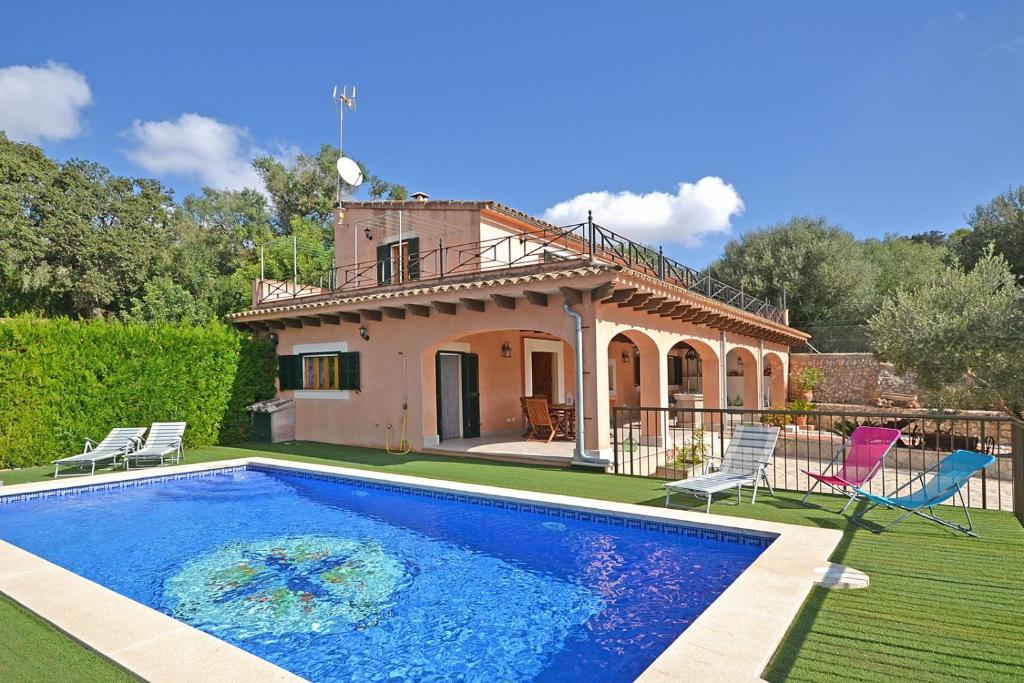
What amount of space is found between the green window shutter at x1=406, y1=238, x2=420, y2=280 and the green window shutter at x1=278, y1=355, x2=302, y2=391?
3.92 metres

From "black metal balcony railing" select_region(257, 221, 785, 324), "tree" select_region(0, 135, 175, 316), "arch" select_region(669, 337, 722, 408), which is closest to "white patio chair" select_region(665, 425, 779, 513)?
"black metal balcony railing" select_region(257, 221, 785, 324)

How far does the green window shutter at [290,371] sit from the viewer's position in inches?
615

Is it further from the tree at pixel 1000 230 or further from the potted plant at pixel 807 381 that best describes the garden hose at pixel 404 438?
the tree at pixel 1000 230

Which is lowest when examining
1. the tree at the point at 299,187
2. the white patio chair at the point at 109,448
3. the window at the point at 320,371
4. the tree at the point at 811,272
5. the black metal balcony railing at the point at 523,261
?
the white patio chair at the point at 109,448

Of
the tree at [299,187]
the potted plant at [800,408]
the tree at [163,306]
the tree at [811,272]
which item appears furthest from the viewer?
the tree at [299,187]

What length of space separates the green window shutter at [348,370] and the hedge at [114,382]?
9.97 ft

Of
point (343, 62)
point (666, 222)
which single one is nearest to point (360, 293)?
point (343, 62)

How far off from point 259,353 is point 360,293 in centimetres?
447

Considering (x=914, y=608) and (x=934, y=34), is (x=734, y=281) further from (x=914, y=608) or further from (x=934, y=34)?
(x=914, y=608)

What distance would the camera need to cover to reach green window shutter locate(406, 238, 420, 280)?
15.9 meters

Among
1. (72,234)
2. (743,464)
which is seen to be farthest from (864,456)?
(72,234)

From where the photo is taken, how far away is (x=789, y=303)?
3036cm

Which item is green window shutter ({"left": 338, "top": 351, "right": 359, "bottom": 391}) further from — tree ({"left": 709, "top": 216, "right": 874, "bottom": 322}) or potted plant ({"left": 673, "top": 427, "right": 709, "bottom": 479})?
tree ({"left": 709, "top": 216, "right": 874, "bottom": 322})

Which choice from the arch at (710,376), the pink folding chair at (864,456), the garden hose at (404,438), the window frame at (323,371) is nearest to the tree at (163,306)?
the window frame at (323,371)
